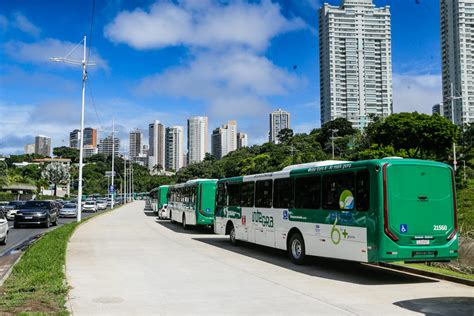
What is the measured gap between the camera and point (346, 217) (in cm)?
1123

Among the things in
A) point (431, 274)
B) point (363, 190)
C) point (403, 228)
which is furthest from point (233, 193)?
point (403, 228)

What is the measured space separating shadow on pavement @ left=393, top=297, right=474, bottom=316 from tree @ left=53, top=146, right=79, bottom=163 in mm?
172375

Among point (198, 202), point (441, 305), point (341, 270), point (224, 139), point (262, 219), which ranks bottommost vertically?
point (341, 270)

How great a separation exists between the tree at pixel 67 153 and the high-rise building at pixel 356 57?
101m

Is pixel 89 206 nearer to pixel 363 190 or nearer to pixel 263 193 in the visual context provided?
pixel 263 193

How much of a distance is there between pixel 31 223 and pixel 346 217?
74.5 feet

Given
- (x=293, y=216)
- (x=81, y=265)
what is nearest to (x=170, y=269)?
(x=81, y=265)

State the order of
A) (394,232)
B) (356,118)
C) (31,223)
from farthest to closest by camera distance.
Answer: (356,118)
(31,223)
(394,232)

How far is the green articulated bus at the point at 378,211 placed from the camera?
33.7ft

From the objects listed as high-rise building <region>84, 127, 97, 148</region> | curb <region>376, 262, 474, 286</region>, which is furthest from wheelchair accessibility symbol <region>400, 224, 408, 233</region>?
high-rise building <region>84, 127, 97, 148</region>

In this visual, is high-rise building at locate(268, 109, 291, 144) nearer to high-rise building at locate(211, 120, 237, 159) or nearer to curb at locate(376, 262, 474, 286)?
high-rise building at locate(211, 120, 237, 159)

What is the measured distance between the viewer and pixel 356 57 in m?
97.1

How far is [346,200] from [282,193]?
3.68 metres

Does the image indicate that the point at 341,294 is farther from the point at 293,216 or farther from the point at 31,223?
the point at 31,223
